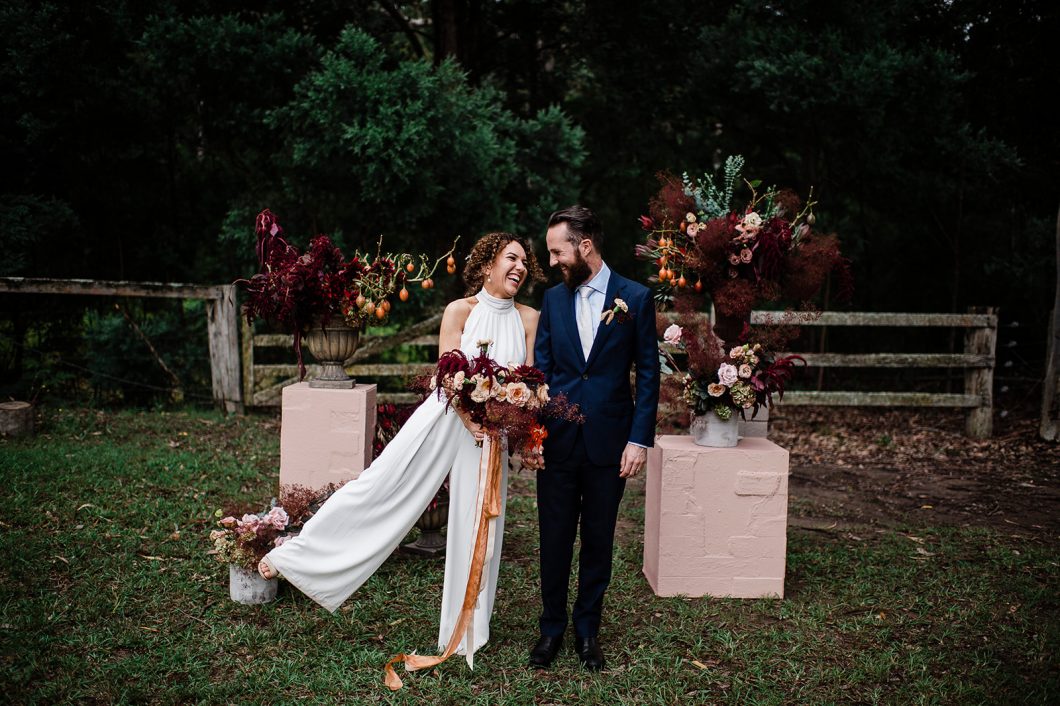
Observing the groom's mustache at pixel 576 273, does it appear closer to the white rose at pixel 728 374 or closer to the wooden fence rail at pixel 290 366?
the white rose at pixel 728 374

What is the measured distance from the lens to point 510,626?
14.7 ft

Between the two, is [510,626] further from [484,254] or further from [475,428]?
[484,254]

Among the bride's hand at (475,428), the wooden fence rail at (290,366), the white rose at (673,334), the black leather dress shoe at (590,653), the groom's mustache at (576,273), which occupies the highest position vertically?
the groom's mustache at (576,273)

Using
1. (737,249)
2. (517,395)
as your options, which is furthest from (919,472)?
(517,395)

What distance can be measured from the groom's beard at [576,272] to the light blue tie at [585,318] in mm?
39

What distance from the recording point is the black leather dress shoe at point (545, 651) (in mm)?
3992

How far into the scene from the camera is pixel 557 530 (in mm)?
4035

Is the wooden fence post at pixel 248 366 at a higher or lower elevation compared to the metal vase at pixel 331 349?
lower

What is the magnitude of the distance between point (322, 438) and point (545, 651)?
222cm

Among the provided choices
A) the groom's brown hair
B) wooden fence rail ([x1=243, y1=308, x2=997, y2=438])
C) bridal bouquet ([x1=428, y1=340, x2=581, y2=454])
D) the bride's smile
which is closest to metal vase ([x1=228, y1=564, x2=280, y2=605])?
bridal bouquet ([x1=428, y1=340, x2=581, y2=454])

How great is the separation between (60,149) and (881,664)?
35.9ft

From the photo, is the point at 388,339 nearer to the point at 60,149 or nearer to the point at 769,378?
the point at 60,149

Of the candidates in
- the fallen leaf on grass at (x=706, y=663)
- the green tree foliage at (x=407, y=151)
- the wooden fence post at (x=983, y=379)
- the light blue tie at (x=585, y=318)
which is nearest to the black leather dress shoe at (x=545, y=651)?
the fallen leaf on grass at (x=706, y=663)

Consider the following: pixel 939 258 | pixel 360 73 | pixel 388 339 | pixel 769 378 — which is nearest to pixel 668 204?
pixel 769 378
